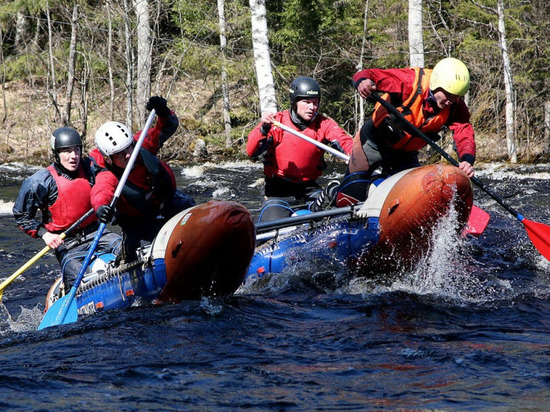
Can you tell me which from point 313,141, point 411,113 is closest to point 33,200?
point 313,141

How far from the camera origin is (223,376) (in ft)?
14.4

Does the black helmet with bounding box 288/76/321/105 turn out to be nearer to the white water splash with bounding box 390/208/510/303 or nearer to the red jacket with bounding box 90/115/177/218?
the red jacket with bounding box 90/115/177/218

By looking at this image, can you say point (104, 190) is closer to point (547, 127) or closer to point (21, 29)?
point (547, 127)

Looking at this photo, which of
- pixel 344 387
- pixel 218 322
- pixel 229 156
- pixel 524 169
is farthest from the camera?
pixel 229 156

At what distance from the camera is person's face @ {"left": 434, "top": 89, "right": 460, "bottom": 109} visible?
658cm

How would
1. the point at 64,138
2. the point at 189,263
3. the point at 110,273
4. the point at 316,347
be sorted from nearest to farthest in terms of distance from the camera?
the point at 316,347
the point at 189,263
the point at 110,273
the point at 64,138

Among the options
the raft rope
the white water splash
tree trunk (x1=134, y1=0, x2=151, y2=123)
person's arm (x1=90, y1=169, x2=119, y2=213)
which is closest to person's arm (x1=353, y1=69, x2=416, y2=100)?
the white water splash

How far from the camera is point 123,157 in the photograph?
21.0 feet

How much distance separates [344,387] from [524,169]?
13.1 meters

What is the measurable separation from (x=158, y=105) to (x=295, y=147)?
1.87 metres

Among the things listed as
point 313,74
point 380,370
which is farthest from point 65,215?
point 313,74

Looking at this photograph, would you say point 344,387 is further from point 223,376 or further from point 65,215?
point 65,215

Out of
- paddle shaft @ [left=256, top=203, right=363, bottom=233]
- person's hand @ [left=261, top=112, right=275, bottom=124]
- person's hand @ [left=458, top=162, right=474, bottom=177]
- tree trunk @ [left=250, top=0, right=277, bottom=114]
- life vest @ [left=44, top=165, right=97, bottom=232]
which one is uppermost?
tree trunk @ [left=250, top=0, right=277, bottom=114]

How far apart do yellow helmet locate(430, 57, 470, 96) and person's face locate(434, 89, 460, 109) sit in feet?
0.21
